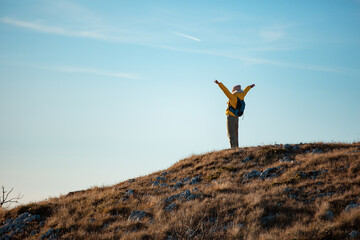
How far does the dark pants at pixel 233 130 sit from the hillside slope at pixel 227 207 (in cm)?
340

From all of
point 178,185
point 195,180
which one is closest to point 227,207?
point 178,185

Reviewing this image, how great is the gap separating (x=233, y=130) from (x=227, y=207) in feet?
31.1

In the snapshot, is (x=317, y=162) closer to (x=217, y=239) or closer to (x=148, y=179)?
(x=217, y=239)

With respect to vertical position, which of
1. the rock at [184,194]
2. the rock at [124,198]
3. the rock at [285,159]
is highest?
the rock at [285,159]

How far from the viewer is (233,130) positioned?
61.4ft

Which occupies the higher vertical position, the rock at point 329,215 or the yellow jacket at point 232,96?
the yellow jacket at point 232,96

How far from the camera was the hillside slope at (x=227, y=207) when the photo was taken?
814cm

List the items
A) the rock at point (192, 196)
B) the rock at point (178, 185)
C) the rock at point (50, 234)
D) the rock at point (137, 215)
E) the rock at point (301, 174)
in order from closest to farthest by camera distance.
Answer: the rock at point (50, 234) < the rock at point (137, 215) < the rock at point (192, 196) < the rock at point (301, 174) < the rock at point (178, 185)

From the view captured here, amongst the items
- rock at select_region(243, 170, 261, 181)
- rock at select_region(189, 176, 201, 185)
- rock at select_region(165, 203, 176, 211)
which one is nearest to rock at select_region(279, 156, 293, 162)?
rock at select_region(243, 170, 261, 181)

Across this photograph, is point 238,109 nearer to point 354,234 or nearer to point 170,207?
Result: point 170,207

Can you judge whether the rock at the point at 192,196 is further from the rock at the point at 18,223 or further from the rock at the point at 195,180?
the rock at the point at 18,223

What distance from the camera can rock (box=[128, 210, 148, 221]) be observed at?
10.0m

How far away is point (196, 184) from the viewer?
44.3 ft

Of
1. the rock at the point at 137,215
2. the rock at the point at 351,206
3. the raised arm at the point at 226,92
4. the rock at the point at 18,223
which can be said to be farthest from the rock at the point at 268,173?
the rock at the point at 18,223
